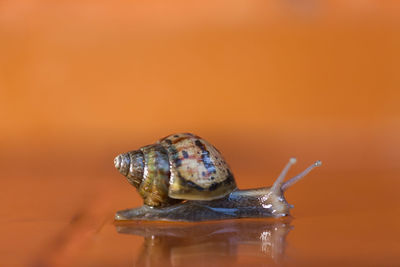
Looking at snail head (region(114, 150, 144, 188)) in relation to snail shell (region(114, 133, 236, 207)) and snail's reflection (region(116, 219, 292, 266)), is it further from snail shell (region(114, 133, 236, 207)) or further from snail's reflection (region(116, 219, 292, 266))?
snail's reflection (region(116, 219, 292, 266))

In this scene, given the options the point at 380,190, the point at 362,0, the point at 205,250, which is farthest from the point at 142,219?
the point at 362,0

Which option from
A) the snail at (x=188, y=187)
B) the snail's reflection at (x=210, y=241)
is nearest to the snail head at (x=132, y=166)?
the snail at (x=188, y=187)

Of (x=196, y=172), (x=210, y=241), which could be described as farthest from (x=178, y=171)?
(x=210, y=241)

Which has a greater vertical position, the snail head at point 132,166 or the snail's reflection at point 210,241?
the snail head at point 132,166

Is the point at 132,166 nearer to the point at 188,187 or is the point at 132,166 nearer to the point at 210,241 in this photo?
the point at 188,187

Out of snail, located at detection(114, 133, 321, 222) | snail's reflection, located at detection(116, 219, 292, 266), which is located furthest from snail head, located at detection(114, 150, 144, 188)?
snail's reflection, located at detection(116, 219, 292, 266)

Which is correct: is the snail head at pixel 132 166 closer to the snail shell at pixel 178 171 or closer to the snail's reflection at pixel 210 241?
the snail shell at pixel 178 171
